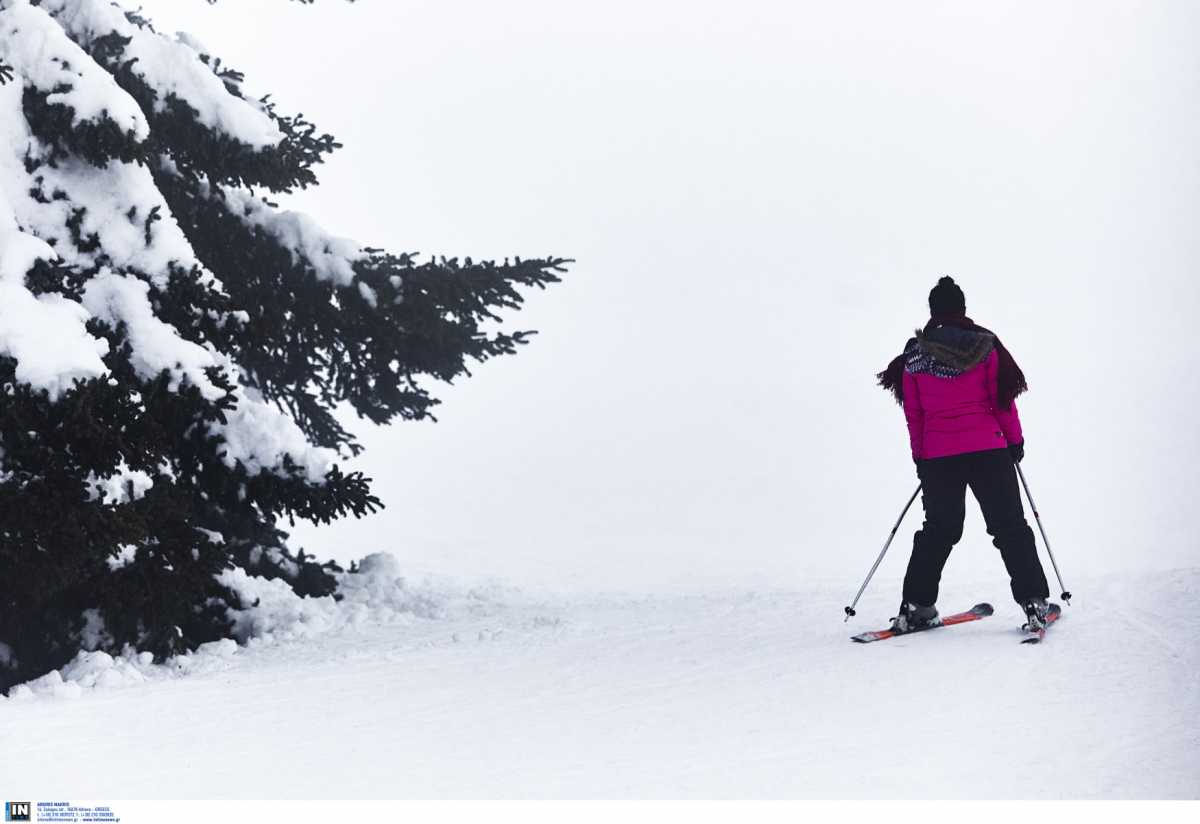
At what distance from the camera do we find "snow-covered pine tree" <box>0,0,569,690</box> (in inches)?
256

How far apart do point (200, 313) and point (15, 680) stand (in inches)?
116

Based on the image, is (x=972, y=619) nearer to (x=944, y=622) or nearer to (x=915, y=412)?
(x=944, y=622)

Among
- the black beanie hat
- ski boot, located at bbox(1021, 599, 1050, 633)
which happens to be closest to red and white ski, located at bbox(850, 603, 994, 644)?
ski boot, located at bbox(1021, 599, 1050, 633)

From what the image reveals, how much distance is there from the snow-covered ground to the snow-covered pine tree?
0.86m

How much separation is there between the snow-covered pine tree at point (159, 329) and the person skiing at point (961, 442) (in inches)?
150

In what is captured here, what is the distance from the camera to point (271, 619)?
899 centimetres

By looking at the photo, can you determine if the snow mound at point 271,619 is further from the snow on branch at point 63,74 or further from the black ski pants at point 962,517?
the black ski pants at point 962,517

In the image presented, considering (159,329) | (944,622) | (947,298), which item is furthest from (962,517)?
(159,329)

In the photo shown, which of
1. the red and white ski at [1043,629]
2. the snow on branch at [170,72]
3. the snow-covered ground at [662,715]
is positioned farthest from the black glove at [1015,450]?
the snow on branch at [170,72]

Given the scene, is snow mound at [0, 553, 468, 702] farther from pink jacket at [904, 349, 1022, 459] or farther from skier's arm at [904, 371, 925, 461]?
pink jacket at [904, 349, 1022, 459]

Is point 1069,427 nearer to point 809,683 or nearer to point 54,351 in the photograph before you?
point 809,683

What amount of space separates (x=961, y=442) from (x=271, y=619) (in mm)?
5564

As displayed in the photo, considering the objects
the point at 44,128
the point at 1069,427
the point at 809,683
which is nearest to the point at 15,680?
the point at 44,128

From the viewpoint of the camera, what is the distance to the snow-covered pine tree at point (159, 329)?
21.3 ft
